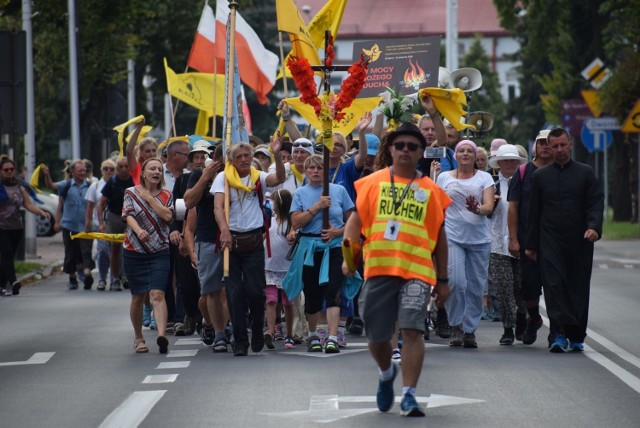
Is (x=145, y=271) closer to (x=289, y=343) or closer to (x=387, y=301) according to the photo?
(x=289, y=343)

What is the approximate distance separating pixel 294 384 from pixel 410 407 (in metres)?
1.76

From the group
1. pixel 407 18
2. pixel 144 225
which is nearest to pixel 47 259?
pixel 144 225

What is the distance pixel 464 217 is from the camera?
45.6 ft

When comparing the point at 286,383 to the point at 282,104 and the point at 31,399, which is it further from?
the point at 282,104

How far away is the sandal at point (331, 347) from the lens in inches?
528

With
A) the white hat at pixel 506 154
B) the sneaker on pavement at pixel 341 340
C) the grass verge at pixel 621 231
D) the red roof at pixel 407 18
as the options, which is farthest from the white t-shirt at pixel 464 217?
the red roof at pixel 407 18

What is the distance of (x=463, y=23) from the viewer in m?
130

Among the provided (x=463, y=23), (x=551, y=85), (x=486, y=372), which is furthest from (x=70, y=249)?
(x=463, y=23)

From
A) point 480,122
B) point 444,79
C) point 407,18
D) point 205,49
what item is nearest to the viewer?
point 480,122

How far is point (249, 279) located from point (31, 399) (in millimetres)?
3090

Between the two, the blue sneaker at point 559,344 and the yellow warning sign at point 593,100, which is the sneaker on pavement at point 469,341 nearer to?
the blue sneaker at point 559,344

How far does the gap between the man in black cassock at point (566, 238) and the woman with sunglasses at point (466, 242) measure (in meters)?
0.54

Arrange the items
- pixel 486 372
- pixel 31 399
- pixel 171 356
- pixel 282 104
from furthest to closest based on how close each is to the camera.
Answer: pixel 282 104 < pixel 171 356 < pixel 486 372 < pixel 31 399

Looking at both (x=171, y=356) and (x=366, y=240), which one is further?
(x=171, y=356)
